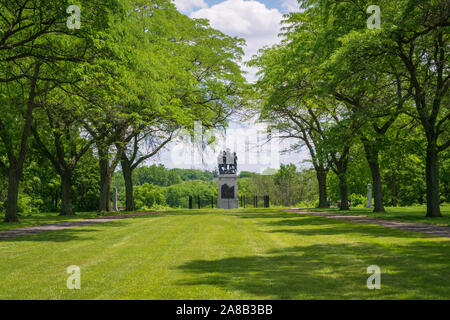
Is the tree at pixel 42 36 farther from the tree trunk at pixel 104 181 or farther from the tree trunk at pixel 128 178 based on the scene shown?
the tree trunk at pixel 128 178

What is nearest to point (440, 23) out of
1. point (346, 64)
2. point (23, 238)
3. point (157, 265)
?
point (346, 64)

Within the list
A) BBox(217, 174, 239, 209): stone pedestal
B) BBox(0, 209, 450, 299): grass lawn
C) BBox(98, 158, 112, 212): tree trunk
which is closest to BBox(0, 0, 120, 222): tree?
BBox(0, 209, 450, 299): grass lawn

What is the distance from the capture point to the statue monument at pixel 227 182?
44.8 m

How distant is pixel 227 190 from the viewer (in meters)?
45.1

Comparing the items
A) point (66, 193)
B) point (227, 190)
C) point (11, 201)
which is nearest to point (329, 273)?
point (11, 201)

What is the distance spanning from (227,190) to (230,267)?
122 feet

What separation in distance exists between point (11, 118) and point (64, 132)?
15.1 ft

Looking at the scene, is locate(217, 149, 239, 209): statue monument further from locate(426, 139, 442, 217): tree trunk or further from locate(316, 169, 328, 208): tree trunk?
locate(426, 139, 442, 217): tree trunk

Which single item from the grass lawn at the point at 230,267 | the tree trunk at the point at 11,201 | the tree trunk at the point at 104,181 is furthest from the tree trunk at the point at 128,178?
→ the grass lawn at the point at 230,267

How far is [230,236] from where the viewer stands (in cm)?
1348

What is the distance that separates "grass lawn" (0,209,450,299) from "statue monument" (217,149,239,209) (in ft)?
104

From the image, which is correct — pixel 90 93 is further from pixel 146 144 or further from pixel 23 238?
pixel 146 144

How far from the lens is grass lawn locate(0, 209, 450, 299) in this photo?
19.6 ft
